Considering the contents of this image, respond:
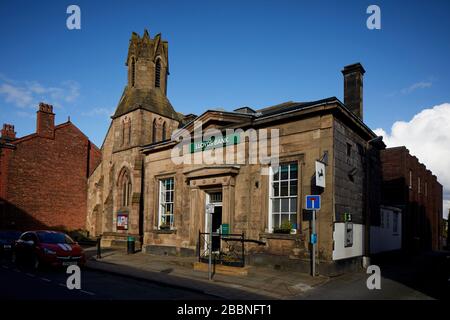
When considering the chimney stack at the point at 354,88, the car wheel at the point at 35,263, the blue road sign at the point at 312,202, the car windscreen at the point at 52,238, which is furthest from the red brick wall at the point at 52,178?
the blue road sign at the point at 312,202

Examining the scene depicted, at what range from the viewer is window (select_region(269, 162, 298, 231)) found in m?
14.6

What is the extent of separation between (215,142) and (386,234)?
11287 mm

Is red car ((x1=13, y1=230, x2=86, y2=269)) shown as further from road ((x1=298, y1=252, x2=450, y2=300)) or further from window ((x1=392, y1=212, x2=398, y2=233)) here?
window ((x1=392, y1=212, x2=398, y2=233))

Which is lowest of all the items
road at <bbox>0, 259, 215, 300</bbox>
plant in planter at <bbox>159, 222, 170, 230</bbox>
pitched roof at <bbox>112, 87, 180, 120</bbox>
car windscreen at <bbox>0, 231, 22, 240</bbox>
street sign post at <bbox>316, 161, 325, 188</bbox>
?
road at <bbox>0, 259, 215, 300</bbox>

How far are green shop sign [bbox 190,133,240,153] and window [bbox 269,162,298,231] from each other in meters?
2.49

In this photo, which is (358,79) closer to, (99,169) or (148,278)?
(148,278)

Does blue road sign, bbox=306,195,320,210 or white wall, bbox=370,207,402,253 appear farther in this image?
white wall, bbox=370,207,402,253

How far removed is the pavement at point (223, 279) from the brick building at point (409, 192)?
16147mm

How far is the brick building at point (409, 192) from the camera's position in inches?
1108

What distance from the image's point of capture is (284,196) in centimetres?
1489

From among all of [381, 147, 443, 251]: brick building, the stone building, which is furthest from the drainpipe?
[381, 147, 443, 251]: brick building

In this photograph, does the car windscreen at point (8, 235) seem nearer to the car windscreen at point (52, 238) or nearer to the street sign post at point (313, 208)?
the car windscreen at point (52, 238)
